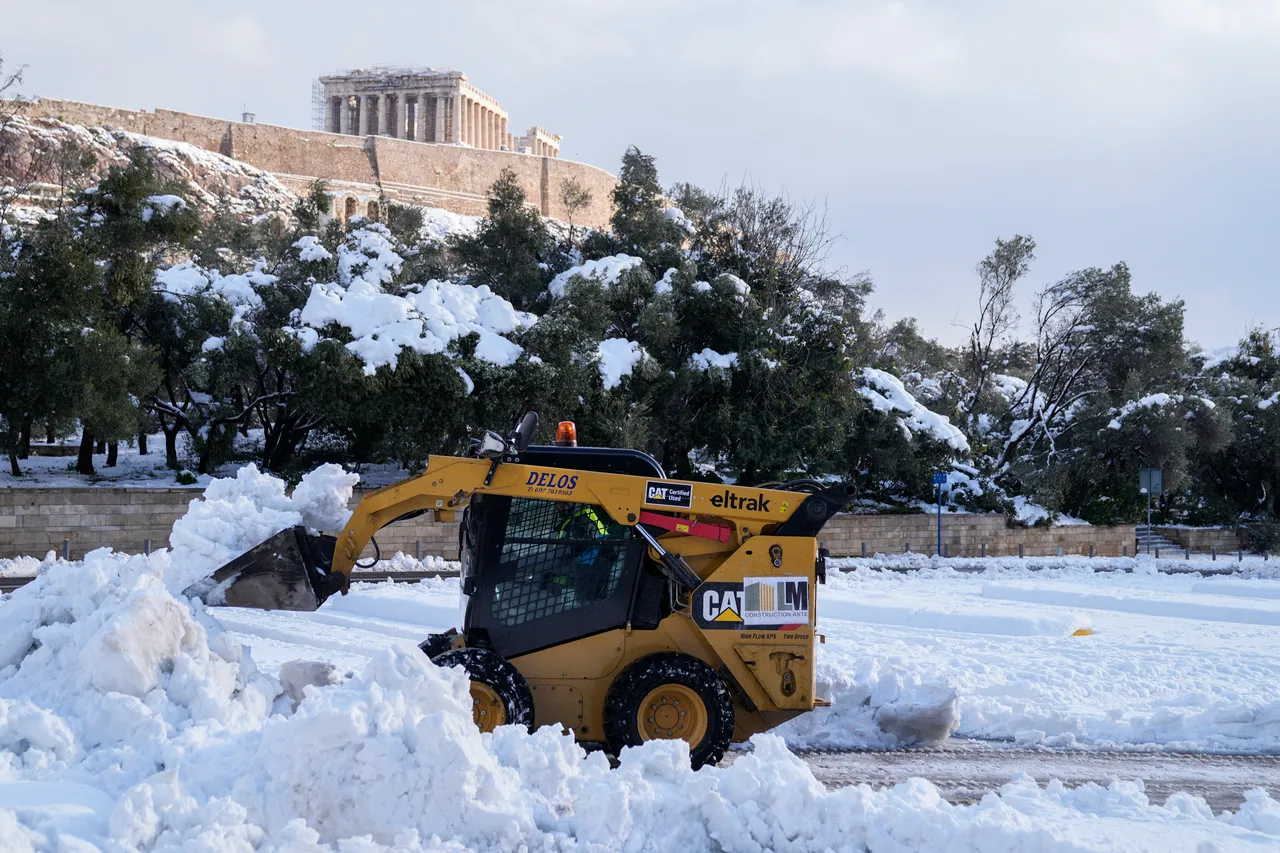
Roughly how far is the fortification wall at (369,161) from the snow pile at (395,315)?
45772mm

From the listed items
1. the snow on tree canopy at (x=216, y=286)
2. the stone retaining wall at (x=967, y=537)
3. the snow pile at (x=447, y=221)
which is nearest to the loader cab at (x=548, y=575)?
the snow on tree canopy at (x=216, y=286)

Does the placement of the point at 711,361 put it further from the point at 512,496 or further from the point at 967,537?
the point at 512,496

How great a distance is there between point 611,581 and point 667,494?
67cm

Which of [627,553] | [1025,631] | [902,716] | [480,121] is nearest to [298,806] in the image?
[627,553]

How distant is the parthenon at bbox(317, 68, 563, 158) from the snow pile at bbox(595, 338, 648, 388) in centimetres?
8880

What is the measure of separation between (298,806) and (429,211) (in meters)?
82.5

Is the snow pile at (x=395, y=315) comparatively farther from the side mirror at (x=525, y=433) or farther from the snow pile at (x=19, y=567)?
→ the side mirror at (x=525, y=433)

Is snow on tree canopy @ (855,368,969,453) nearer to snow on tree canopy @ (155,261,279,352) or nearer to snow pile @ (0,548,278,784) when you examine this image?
snow on tree canopy @ (155,261,279,352)

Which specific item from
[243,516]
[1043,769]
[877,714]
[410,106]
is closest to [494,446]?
[243,516]

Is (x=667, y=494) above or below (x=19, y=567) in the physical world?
above

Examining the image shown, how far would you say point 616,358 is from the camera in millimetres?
26469

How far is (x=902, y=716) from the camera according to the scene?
8.29 metres

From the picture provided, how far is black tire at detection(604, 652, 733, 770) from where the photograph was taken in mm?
6715

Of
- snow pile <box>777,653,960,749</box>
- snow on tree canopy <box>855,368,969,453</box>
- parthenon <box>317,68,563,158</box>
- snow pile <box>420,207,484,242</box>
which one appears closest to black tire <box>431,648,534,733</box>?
snow pile <box>777,653,960,749</box>
